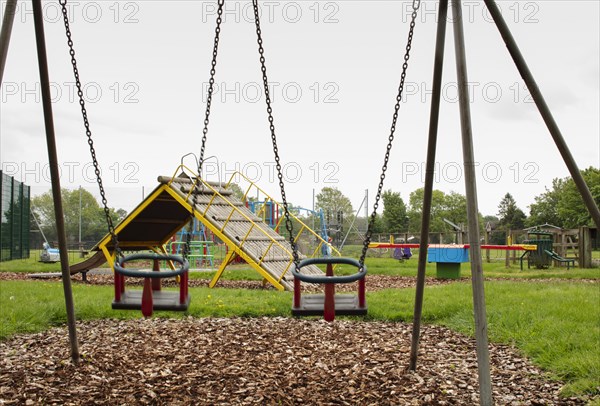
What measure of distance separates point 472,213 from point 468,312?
4258 mm

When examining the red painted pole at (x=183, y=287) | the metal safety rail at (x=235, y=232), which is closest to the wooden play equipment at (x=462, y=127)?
the red painted pole at (x=183, y=287)

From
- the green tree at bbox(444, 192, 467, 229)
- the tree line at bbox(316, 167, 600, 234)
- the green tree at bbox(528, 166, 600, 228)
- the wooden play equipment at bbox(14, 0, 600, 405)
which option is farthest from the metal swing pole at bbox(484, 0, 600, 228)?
the green tree at bbox(444, 192, 467, 229)

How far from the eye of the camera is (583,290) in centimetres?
970

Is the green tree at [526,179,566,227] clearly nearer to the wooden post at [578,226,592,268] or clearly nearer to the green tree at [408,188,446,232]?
the green tree at [408,188,446,232]

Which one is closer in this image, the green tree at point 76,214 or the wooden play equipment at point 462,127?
the wooden play equipment at point 462,127

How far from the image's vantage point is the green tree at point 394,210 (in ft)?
176

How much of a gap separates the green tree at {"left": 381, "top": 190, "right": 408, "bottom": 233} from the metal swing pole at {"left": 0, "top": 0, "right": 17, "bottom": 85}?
50.0 metres

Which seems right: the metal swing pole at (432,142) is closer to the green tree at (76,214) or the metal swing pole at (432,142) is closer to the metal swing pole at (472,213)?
the metal swing pole at (472,213)

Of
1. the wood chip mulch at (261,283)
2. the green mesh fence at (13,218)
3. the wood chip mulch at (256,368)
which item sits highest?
the green mesh fence at (13,218)

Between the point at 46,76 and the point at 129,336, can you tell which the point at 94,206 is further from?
the point at 46,76

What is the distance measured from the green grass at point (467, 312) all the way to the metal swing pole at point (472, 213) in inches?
50.3

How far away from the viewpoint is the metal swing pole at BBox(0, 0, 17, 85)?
424 cm

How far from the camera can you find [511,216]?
239 feet

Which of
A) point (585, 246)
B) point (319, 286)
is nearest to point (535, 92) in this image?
point (319, 286)
